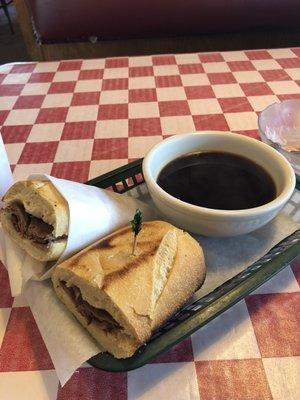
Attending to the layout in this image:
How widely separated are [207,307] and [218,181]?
0.24 m

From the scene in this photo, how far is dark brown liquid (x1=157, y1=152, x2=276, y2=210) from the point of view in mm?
574

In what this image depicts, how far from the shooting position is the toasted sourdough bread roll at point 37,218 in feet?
1.64

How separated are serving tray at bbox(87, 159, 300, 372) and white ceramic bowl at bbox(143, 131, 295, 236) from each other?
0.18 feet

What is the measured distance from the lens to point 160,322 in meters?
0.44

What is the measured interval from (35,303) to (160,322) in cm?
19

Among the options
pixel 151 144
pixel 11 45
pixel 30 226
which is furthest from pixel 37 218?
pixel 11 45

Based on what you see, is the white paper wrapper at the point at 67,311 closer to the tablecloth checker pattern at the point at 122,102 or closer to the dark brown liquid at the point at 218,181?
the dark brown liquid at the point at 218,181

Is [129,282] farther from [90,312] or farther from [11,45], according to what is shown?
[11,45]

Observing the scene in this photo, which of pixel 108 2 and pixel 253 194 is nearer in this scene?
pixel 253 194

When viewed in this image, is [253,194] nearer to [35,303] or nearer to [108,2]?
[35,303]

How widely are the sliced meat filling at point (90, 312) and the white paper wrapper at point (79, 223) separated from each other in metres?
0.06

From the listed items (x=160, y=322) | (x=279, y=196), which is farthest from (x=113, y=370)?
(x=279, y=196)

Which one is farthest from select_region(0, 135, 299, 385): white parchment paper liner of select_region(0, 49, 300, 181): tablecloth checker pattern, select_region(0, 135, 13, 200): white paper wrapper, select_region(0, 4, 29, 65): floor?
select_region(0, 4, 29, 65): floor

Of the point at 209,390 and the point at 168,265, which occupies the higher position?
the point at 168,265
